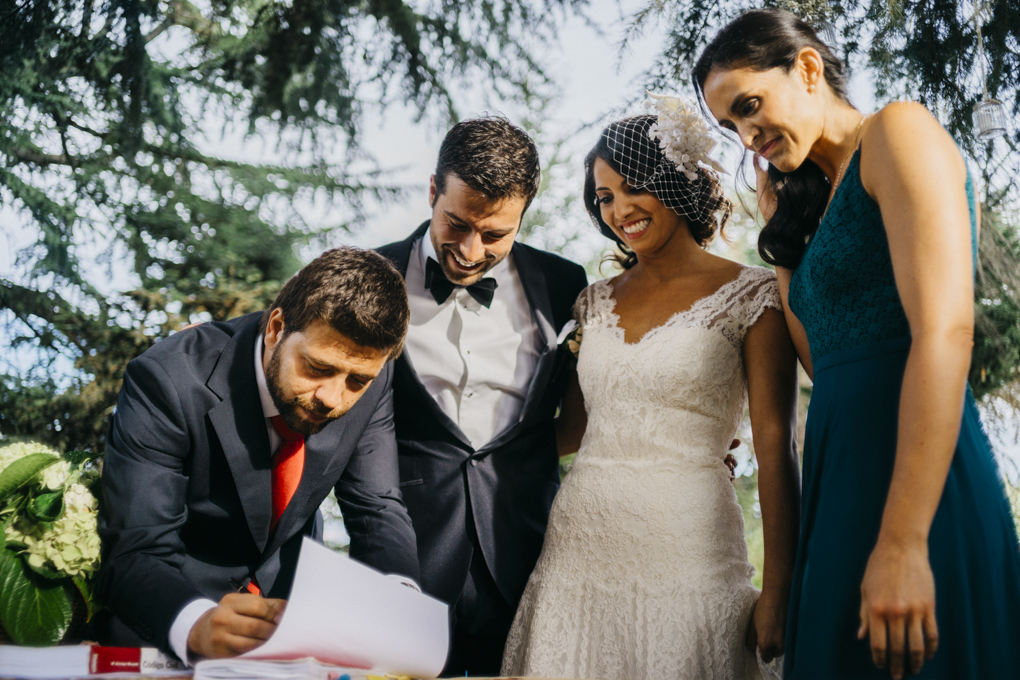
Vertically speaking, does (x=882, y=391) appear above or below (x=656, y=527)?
above

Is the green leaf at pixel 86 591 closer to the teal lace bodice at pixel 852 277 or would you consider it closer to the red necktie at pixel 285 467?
the red necktie at pixel 285 467

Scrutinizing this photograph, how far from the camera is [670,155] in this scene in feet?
6.64

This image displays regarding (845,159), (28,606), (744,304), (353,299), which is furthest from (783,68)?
(28,606)

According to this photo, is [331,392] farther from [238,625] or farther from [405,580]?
[238,625]

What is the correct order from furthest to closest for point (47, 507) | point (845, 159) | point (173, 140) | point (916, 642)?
point (173, 140), point (47, 507), point (845, 159), point (916, 642)

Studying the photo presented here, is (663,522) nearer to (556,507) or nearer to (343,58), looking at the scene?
(556,507)

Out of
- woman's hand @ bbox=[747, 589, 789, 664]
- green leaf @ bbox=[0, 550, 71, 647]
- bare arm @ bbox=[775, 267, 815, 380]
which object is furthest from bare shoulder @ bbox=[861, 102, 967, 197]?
green leaf @ bbox=[0, 550, 71, 647]

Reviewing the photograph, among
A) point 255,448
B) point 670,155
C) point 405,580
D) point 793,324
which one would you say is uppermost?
point 670,155

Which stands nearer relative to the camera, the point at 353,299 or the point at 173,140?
the point at 353,299

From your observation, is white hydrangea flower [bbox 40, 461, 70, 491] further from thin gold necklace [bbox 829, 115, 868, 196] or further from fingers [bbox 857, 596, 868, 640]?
Result: thin gold necklace [bbox 829, 115, 868, 196]

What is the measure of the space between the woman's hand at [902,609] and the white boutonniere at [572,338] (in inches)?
46.0

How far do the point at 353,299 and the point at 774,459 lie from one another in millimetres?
1057

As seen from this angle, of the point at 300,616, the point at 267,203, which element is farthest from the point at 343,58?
the point at 300,616

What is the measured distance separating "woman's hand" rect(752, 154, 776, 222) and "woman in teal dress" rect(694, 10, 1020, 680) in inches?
7.1
